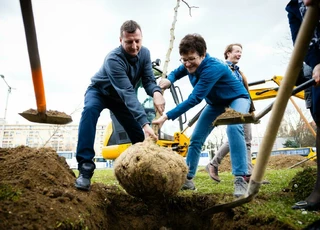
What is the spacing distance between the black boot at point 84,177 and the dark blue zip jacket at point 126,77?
709mm

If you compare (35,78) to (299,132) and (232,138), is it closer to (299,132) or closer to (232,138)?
(232,138)

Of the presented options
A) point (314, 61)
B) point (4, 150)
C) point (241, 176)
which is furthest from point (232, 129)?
point (4, 150)

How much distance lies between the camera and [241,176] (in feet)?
9.77

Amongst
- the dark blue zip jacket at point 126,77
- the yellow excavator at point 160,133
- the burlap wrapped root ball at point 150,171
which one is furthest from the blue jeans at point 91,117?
the yellow excavator at point 160,133

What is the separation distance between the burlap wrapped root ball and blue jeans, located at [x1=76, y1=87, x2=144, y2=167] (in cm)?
51

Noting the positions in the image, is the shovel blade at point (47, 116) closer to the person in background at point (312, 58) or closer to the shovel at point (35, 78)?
the shovel at point (35, 78)

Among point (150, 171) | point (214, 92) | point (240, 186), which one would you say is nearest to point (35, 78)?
point (150, 171)

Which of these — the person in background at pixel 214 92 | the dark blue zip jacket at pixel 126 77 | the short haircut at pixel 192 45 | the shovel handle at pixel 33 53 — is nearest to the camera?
the shovel handle at pixel 33 53

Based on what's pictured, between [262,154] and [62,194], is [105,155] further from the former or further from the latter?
[262,154]

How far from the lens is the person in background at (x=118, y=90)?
2744mm

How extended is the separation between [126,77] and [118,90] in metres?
0.17

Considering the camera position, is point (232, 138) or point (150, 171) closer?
point (150, 171)

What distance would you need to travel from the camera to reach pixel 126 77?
282 centimetres

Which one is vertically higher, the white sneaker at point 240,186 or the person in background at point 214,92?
the person in background at point 214,92
